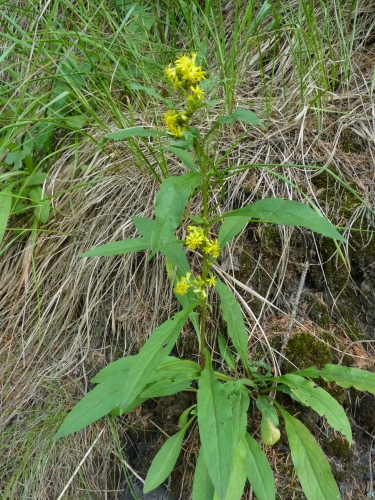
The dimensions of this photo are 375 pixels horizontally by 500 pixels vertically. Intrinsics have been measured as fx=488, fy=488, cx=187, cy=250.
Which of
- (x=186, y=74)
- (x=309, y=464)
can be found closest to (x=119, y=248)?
(x=186, y=74)

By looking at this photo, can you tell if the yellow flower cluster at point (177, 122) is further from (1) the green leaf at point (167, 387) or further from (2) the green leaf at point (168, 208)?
(1) the green leaf at point (167, 387)

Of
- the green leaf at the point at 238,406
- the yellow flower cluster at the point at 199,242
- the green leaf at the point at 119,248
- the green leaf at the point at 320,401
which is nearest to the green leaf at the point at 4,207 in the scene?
the green leaf at the point at 119,248

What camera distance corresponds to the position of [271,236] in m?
1.59

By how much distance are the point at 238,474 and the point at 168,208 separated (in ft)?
2.26

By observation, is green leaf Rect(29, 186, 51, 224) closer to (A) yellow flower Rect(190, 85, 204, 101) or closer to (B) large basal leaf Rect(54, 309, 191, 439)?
(B) large basal leaf Rect(54, 309, 191, 439)

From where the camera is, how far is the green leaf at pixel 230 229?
1.33 meters

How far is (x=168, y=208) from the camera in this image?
0.93 meters

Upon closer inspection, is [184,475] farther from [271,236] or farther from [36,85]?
[36,85]

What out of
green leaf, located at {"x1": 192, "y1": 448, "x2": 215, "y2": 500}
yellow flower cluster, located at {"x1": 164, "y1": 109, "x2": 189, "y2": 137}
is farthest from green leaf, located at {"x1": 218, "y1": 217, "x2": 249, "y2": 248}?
green leaf, located at {"x1": 192, "y1": 448, "x2": 215, "y2": 500}

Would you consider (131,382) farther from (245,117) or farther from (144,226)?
(245,117)

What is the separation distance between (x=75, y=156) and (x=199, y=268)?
0.63 meters

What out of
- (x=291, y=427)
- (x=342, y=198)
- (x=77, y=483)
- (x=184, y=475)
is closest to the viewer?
(x=291, y=427)

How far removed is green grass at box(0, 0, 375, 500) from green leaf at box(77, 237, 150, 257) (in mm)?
346

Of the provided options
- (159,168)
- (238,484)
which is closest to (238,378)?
(238,484)
